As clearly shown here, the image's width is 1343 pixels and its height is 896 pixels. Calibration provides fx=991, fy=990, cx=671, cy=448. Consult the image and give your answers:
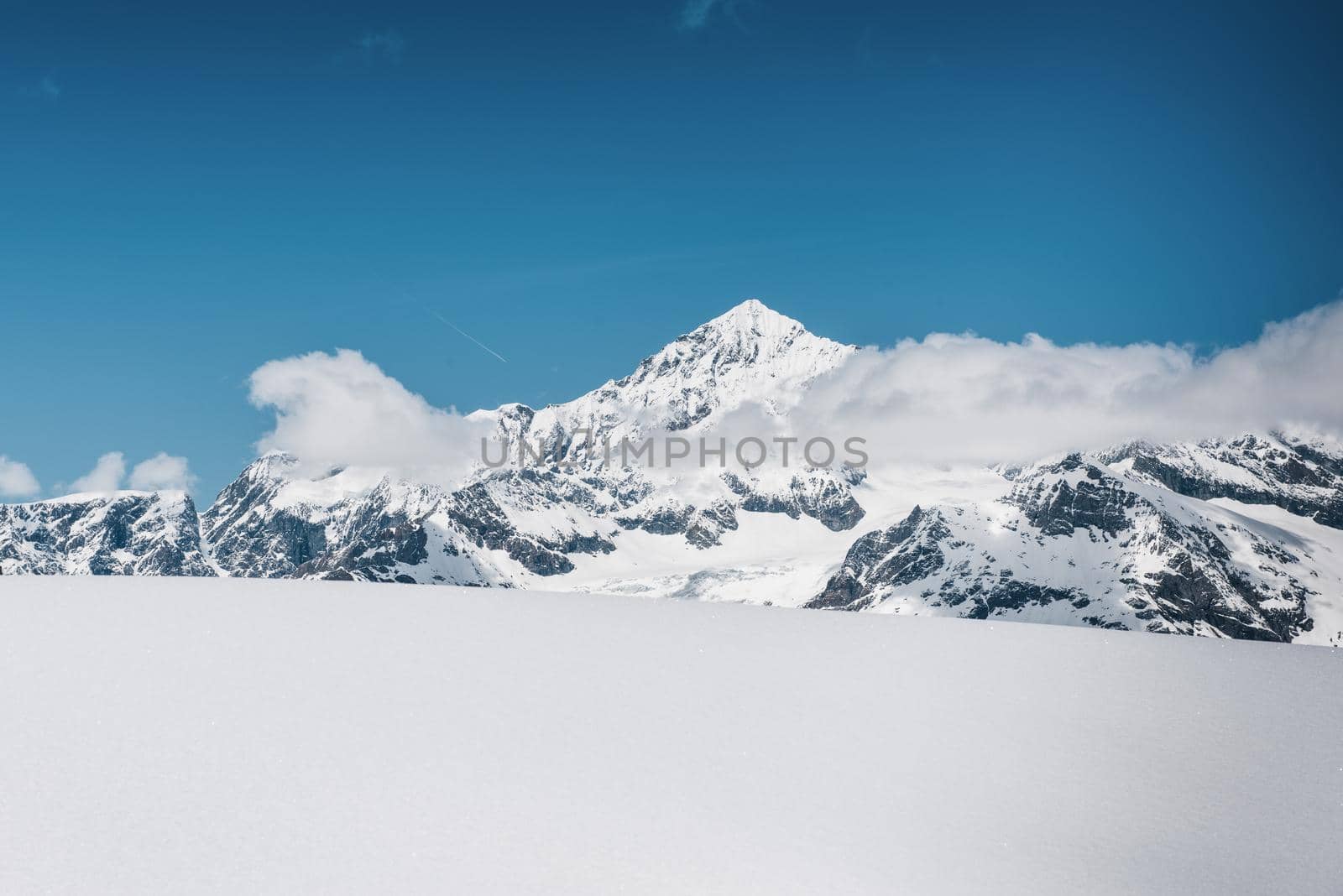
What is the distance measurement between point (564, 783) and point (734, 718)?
2.04 m

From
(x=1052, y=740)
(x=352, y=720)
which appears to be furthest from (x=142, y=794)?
(x=1052, y=740)

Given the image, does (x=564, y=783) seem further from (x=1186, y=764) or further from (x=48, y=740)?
(x=1186, y=764)

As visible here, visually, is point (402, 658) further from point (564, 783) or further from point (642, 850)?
point (642, 850)

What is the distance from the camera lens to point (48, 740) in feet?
29.6

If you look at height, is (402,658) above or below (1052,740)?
above

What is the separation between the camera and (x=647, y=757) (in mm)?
9133

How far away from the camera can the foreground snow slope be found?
24.9ft

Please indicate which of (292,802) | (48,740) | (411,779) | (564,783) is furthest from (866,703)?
(48,740)

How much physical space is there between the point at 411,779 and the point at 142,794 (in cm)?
217

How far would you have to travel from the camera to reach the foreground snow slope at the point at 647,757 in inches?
299

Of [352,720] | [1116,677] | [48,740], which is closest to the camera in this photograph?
[48,740]

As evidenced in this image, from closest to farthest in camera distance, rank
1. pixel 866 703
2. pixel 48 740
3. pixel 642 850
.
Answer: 1. pixel 642 850
2. pixel 48 740
3. pixel 866 703

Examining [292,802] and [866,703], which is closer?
[292,802]

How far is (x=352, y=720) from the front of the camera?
9.66 meters
